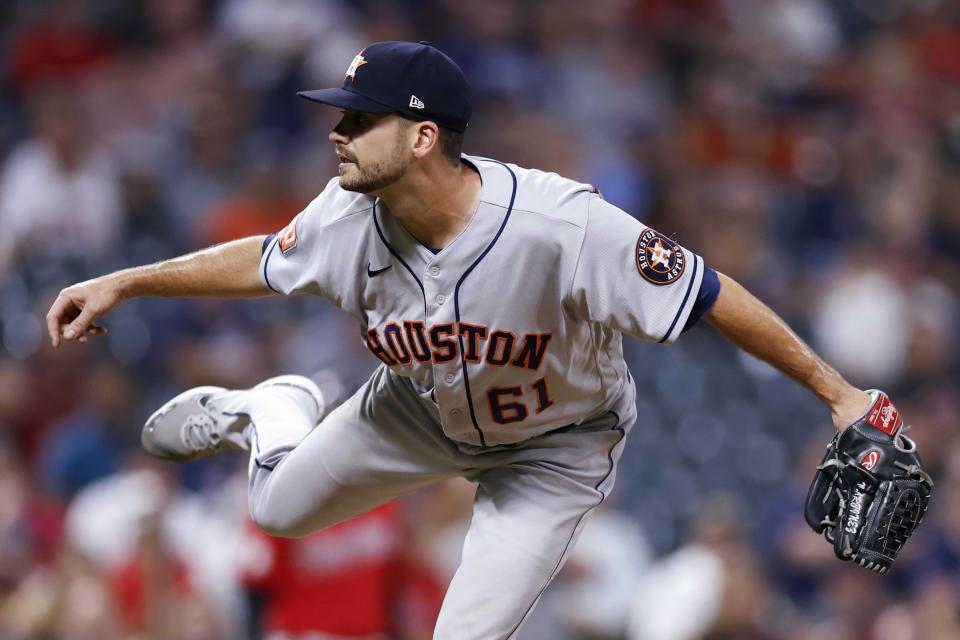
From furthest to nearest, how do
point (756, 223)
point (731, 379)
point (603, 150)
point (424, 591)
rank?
point (603, 150) → point (756, 223) → point (731, 379) → point (424, 591)

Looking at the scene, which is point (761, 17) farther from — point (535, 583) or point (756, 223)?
point (535, 583)

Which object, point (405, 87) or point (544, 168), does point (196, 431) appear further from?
point (544, 168)

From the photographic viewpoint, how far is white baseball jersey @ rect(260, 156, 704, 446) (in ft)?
10.7

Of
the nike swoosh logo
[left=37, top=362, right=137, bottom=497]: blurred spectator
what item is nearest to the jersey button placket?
the nike swoosh logo

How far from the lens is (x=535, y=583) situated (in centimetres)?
354

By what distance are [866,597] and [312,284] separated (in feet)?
11.3

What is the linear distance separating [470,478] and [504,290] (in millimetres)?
750

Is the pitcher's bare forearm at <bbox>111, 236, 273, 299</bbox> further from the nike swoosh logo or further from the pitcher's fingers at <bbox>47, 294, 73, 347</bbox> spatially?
the nike swoosh logo

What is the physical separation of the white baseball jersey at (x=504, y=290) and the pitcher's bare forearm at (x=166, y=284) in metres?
0.08

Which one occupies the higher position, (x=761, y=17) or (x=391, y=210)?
(x=391, y=210)

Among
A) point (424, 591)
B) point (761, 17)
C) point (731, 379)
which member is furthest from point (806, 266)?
point (424, 591)

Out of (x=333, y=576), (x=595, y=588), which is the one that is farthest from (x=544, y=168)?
(x=333, y=576)

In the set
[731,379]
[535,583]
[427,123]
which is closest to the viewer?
[427,123]

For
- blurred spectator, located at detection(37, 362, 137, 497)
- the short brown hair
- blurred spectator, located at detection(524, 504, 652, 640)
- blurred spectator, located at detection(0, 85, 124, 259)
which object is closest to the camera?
the short brown hair
